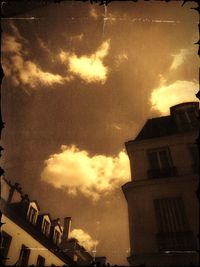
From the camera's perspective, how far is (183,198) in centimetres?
973

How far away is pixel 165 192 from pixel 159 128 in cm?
490

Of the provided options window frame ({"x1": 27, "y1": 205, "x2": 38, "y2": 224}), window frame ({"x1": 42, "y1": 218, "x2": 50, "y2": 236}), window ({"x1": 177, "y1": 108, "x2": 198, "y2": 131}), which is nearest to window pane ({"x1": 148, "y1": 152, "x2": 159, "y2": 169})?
window ({"x1": 177, "y1": 108, "x2": 198, "y2": 131})

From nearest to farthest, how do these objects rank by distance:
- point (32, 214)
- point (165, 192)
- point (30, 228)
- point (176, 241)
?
point (176, 241), point (165, 192), point (30, 228), point (32, 214)

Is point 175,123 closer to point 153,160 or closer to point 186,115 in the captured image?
point 186,115

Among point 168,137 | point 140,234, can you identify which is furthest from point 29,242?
point 168,137

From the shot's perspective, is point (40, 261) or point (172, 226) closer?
point (172, 226)

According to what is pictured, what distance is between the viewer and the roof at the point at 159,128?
13.4m

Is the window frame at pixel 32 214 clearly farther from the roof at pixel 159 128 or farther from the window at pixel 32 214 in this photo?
the roof at pixel 159 128

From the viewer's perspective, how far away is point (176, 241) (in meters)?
8.66

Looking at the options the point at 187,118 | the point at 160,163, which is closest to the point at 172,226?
the point at 160,163

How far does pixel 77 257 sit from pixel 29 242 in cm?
868

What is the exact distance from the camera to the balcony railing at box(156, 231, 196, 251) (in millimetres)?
8406

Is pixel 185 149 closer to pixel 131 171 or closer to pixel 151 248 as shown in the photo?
pixel 131 171

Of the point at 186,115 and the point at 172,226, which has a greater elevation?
the point at 186,115
